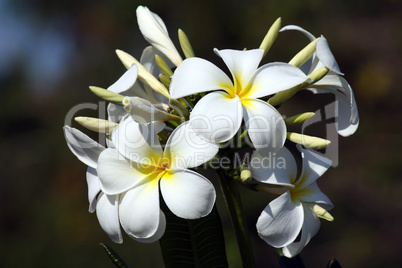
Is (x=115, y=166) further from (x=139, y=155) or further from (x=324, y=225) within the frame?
(x=324, y=225)

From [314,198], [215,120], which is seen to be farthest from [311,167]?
[215,120]

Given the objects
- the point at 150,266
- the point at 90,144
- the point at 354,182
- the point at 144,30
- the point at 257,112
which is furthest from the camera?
the point at 354,182


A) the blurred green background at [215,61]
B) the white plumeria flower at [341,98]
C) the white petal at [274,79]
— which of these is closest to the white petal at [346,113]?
the white plumeria flower at [341,98]

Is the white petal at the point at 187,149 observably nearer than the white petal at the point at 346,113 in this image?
Yes

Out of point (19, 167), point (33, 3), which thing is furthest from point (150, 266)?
point (33, 3)

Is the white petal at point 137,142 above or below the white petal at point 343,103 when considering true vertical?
above

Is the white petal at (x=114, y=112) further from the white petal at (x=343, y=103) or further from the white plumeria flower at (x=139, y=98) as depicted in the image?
the white petal at (x=343, y=103)

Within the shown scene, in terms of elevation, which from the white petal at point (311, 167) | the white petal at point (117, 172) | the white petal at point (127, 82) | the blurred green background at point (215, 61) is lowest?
the blurred green background at point (215, 61)
